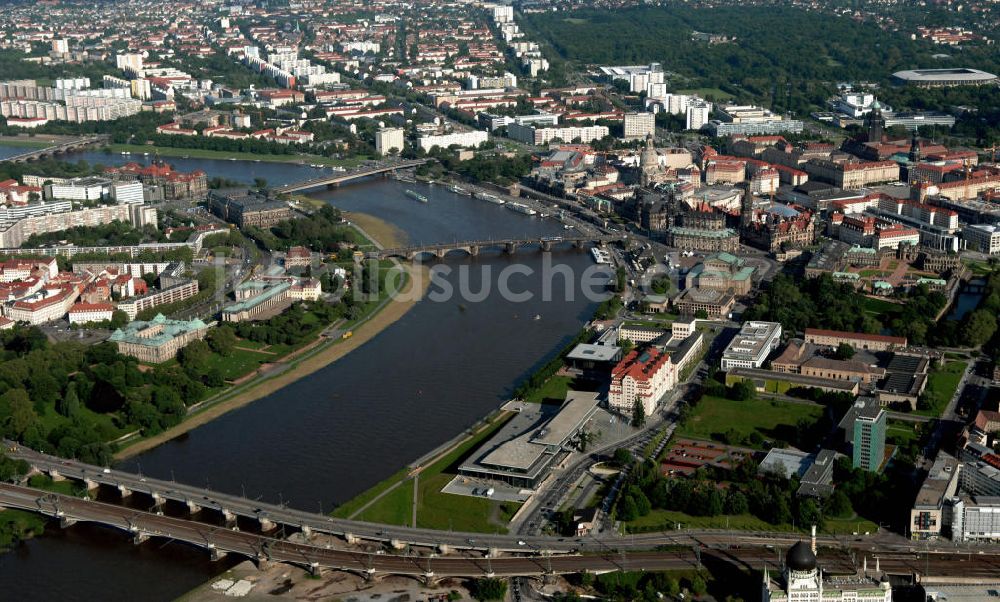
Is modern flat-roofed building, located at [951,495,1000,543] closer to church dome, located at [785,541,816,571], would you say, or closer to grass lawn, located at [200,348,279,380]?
church dome, located at [785,541,816,571]

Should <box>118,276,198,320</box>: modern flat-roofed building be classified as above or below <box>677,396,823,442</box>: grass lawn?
below

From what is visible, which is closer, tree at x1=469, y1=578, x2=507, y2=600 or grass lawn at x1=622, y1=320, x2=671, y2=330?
tree at x1=469, y1=578, x2=507, y2=600

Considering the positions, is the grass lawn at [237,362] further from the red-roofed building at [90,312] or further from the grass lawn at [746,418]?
the grass lawn at [746,418]

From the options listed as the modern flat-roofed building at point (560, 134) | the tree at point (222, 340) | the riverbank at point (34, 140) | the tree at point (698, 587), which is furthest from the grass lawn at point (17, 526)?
the riverbank at point (34, 140)

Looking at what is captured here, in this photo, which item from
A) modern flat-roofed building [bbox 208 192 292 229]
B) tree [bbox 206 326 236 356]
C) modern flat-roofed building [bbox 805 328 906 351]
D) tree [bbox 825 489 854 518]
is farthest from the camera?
modern flat-roofed building [bbox 208 192 292 229]

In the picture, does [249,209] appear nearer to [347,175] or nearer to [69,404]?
[347,175]

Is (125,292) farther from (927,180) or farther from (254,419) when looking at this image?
(927,180)

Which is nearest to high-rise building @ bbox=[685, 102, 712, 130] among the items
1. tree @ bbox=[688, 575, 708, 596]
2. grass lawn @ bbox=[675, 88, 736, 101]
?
grass lawn @ bbox=[675, 88, 736, 101]
